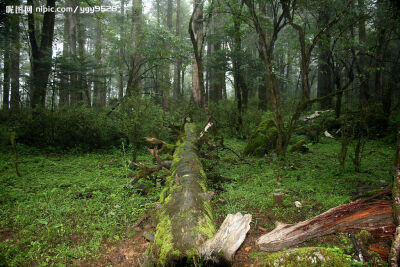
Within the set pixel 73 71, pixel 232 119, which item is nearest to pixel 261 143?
pixel 232 119

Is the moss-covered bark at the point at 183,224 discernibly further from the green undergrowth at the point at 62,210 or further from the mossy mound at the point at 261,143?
the mossy mound at the point at 261,143

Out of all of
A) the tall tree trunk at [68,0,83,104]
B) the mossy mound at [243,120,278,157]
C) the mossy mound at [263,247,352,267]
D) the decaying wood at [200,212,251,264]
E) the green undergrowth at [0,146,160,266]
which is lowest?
the green undergrowth at [0,146,160,266]

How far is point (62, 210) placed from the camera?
330 centimetres

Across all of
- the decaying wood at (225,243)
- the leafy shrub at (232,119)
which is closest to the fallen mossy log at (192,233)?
the decaying wood at (225,243)

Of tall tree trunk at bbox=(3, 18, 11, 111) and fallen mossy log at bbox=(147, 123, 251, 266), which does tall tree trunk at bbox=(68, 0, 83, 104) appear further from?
fallen mossy log at bbox=(147, 123, 251, 266)

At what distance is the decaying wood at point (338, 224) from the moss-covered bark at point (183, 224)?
77 centimetres

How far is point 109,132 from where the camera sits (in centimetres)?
765

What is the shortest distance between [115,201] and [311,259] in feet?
9.87

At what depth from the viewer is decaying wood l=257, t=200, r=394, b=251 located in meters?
2.25

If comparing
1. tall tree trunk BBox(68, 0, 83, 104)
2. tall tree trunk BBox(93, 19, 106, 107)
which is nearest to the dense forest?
tall tree trunk BBox(68, 0, 83, 104)

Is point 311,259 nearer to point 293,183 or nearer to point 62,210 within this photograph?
point 293,183

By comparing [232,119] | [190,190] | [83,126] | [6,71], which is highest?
[6,71]

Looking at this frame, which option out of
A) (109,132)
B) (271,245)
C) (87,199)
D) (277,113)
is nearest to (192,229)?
(271,245)

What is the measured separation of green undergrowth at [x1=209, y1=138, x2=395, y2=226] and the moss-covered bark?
822 millimetres
